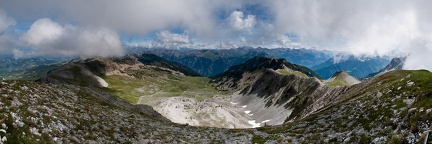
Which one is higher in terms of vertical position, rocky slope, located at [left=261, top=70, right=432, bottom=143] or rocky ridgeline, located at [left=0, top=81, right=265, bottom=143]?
rocky slope, located at [left=261, top=70, right=432, bottom=143]

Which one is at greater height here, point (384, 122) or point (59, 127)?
point (384, 122)

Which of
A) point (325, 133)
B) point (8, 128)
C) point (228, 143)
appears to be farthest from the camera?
point (228, 143)

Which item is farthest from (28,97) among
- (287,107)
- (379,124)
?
(287,107)

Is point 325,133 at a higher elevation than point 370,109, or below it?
below

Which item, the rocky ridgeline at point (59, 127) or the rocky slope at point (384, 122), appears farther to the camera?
the rocky ridgeline at point (59, 127)

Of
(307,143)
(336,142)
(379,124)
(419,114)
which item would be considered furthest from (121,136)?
(419,114)

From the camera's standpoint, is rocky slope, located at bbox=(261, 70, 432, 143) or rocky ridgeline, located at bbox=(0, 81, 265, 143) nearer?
rocky slope, located at bbox=(261, 70, 432, 143)

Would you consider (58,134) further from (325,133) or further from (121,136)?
(325,133)

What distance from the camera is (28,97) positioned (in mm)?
35406

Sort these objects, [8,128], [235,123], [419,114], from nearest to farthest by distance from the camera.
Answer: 1. [8,128]
2. [419,114]
3. [235,123]

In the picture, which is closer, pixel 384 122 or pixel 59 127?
pixel 384 122

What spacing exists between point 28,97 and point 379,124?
139 ft

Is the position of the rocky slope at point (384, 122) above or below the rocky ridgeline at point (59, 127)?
above

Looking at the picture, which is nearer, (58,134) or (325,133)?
(58,134)
